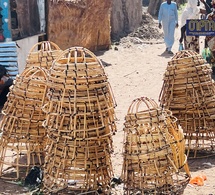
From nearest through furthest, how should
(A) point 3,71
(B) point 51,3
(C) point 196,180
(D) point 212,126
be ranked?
(C) point 196,180, (D) point 212,126, (A) point 3,71, (B) point 51,3

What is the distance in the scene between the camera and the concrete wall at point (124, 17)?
1553 cm

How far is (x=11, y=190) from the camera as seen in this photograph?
5.08m

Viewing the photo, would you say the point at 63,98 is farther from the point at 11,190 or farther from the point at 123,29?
the point at 123,29

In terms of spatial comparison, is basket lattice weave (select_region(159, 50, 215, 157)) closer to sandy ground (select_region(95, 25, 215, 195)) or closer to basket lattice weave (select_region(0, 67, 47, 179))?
sandy ground (select_region(95, 25, 215, 195))

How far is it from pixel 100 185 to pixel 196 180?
0.99 meters

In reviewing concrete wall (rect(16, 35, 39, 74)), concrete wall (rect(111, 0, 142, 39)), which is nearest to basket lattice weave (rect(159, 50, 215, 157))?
concrete wall (rect(16, 35, 39, 74))

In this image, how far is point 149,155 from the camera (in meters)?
4.50

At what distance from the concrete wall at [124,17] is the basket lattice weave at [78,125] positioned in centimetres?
1094

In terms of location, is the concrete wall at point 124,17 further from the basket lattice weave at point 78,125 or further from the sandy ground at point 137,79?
the basket lattice weave at point 78,125

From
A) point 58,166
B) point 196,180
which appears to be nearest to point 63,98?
point 58,166

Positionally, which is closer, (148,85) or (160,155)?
(160,155)

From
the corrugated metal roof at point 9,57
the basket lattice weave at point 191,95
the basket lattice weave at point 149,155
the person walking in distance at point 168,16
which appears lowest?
the basket lattice weave at point 149,155

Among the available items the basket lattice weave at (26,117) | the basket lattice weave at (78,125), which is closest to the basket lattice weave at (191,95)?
the basket lattice weave at (78,125)

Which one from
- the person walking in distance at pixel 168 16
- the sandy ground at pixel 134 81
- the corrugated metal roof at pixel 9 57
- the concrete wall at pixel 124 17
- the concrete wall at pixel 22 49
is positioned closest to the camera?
the sandy ground at pixel 134 81
